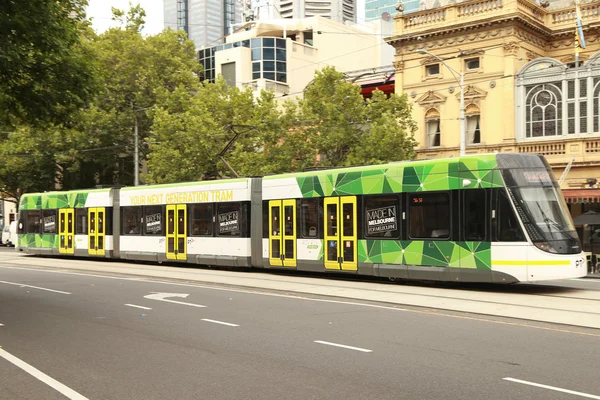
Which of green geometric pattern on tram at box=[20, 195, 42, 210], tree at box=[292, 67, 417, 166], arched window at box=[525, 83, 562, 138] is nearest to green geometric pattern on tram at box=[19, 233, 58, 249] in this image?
green geometric pattern on tram at box=[20, 195, 42, 210]

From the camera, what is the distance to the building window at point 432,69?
3662 centimetres

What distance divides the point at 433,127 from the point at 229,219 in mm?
16610

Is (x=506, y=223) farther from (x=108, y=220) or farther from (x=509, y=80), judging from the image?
(x=509, y=80)

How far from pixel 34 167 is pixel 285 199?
110 feet

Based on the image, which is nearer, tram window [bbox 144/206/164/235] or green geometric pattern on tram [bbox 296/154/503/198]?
green geometric pattern on tram [bbox 296/154/503/198]

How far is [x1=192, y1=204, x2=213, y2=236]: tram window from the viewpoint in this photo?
955 inches

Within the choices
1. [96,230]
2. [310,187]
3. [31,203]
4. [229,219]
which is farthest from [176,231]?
[31,203]

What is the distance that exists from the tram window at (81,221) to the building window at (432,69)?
18324mm

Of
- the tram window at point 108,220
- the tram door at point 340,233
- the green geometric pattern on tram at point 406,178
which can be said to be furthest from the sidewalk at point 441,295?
the tram window at point 108,220

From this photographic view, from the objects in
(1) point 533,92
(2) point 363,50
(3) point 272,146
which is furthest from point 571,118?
(2) point 363,50

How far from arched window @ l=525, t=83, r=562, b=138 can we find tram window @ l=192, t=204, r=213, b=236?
1686 cm

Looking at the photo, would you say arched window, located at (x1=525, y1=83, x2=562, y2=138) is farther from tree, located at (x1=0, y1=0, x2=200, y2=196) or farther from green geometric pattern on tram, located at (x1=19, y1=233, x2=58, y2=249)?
green geometric pattern on tram, located at (x1=19, y1=233, x2=58, y2=249)

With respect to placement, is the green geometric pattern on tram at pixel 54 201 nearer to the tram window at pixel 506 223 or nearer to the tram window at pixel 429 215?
the tram window at pixel 429 215

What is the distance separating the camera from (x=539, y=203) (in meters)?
15.7
